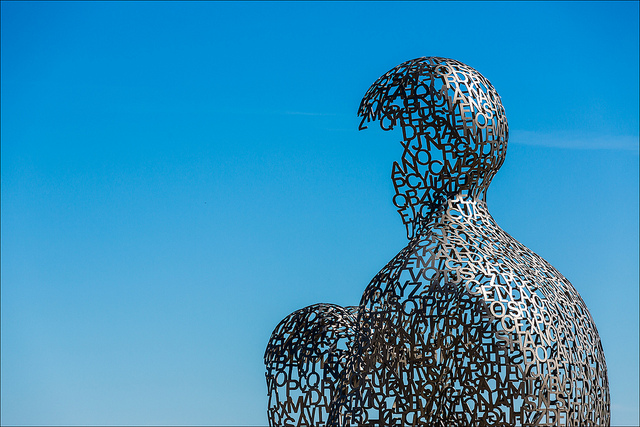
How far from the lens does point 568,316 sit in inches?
336

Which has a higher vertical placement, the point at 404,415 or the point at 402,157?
the point at 402,157

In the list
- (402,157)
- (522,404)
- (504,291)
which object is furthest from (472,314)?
(402,157)

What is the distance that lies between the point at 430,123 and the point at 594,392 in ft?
9.23

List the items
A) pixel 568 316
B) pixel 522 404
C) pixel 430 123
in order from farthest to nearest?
1. pixel 430 123
2. pixel 568 316
3. pixel 522 404

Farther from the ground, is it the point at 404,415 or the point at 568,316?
the point at 568,316

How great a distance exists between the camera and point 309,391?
10.3 meters

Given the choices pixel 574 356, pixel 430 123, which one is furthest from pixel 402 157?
pixel 574 356

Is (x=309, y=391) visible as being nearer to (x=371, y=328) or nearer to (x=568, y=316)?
(x=371, y=328)

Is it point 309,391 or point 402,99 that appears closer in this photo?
point 402,99

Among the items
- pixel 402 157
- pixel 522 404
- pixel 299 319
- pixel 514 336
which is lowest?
pixel 522 404

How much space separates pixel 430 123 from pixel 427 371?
2.35 meters

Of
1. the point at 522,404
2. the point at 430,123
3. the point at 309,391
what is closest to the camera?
the point at 522,404

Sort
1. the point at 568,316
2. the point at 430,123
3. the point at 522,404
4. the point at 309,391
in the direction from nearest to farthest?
1. the point at 522,404
2. the point at 568,316
3. the point at 430,123
4. the point at 309,391

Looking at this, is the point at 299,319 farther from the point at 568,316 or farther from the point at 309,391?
the point at 568,316
